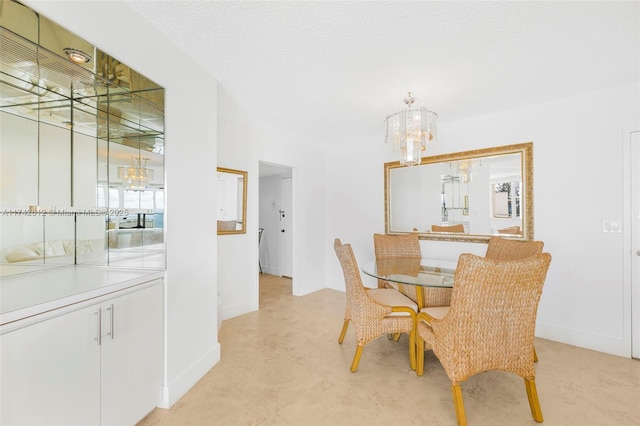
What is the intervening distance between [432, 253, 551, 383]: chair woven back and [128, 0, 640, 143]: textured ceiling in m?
1.37

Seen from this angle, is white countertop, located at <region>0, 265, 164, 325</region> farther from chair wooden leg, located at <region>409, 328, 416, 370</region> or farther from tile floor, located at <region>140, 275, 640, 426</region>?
chair wooden leg, located at <region>409, 328, 416, 370</region>

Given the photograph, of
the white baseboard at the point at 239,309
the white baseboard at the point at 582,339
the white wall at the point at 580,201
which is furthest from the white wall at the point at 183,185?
the white baseboard at the point at 582,339

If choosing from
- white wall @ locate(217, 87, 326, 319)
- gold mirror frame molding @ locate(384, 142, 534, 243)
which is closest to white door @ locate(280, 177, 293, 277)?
white wall @ locate(217, 87, 326, 319)

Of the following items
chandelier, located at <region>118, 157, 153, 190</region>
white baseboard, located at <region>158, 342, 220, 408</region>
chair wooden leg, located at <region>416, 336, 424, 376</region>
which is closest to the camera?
white baseboard, located at <region>158, 342, 220, 408</region>

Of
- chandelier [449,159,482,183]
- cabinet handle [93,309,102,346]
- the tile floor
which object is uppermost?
chandelier [449,159,482,183]

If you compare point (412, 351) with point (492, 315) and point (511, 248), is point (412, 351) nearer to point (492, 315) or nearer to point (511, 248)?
point (492, 315)

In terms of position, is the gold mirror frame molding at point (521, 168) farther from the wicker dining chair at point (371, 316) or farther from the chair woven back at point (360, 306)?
the chair woven back at point (360, 306)

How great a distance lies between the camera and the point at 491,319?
1596 mm

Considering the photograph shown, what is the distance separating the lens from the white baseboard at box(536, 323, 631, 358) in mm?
2533

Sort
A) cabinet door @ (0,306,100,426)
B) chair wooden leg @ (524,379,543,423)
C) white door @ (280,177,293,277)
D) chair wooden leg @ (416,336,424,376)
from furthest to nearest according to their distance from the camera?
1. white door @ (280,177,293,277)
2. chair wooden leg @ (416,336,424,376)
3. chair wooden leg @ (524,379,543,423)
4. cabinet door @ (0,306,100,426)

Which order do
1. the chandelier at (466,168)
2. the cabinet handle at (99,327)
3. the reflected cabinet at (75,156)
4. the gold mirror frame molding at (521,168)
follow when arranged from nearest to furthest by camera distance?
1. the cabinet handle at (99,327)
2. the reflected cabinet at (75,156)
3. the gold mirror frame molding at (521,168)
4. the chandelier at (466,168)

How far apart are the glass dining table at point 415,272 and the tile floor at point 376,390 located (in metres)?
0.65

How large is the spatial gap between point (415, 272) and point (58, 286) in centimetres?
248

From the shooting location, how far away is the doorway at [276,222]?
5527mm
